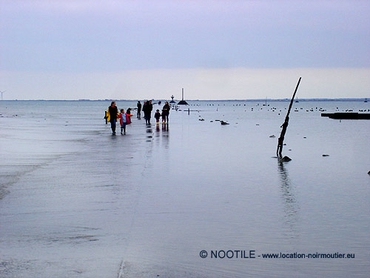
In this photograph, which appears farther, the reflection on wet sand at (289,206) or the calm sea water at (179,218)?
the reflection on wet sand at (289,206)

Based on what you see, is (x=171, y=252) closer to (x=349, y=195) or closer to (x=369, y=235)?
(x=369, y=235)

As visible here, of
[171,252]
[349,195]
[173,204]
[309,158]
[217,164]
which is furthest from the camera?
[309,158]

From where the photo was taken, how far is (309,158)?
2559cm

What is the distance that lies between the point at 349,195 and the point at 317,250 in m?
6.13

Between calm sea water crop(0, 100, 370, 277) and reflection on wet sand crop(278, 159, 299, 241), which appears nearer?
calm sea water crop(0, 100, 370, 277)

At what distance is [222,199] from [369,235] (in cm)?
406

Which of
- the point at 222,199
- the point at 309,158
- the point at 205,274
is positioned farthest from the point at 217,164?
the point at 205,274

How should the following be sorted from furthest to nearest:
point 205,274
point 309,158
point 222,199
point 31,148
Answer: point 31,148 → point 309,158 → point 222,199 → point 205,274

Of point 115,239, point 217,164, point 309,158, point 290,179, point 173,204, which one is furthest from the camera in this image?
point 309,158

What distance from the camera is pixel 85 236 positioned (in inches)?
395

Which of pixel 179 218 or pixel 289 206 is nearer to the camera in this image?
pixel 179 218

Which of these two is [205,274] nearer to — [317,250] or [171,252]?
[171,252]

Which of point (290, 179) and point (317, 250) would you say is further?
point (290, 179)

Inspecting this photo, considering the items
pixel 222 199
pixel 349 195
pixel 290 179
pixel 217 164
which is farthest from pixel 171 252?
pixel 217 164
